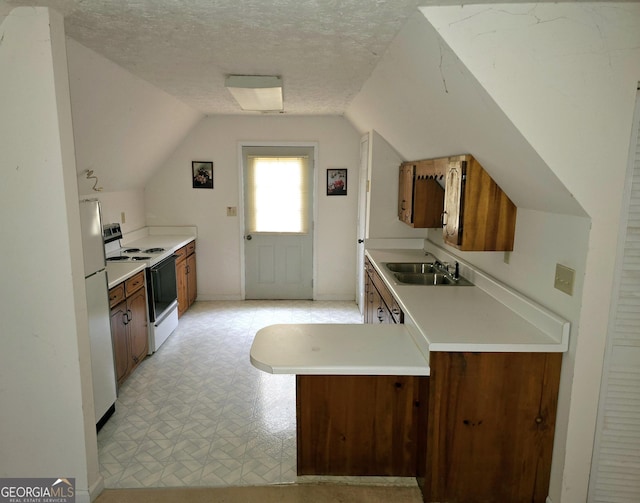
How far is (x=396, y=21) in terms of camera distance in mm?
1896

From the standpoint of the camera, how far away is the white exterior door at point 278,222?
17.5 feet

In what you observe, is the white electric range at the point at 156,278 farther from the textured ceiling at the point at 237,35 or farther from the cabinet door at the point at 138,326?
the textured ceiling at the point at 237,35

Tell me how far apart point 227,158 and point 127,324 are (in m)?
2.66

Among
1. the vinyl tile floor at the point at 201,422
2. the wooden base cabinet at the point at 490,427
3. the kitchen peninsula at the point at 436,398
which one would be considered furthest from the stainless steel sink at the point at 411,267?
the wooden base cabinet at the point at 490,427

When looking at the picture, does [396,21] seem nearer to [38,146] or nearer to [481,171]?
[481,171]

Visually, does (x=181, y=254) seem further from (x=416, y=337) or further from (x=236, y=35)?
(x=416, y=337)

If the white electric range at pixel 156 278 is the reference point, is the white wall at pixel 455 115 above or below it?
above

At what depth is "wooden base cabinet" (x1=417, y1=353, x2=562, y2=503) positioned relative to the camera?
6.51 feet

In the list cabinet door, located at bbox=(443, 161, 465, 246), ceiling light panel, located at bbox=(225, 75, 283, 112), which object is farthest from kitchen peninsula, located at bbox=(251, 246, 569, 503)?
ceiling light panel, located at bbox=(225, 75, 283, 112)

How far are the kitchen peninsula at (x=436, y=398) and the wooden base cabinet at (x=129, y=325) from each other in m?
1.41

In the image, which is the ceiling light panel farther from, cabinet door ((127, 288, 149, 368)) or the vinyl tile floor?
the vinyl tile floor

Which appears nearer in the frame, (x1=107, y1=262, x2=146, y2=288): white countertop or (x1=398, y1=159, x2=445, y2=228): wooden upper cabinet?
(x1=107, y1=262, x2=146, y2=288): white countertop

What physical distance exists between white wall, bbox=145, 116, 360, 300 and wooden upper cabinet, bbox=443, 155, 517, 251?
2.90 meters

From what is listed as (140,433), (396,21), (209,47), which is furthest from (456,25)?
(140,433)
